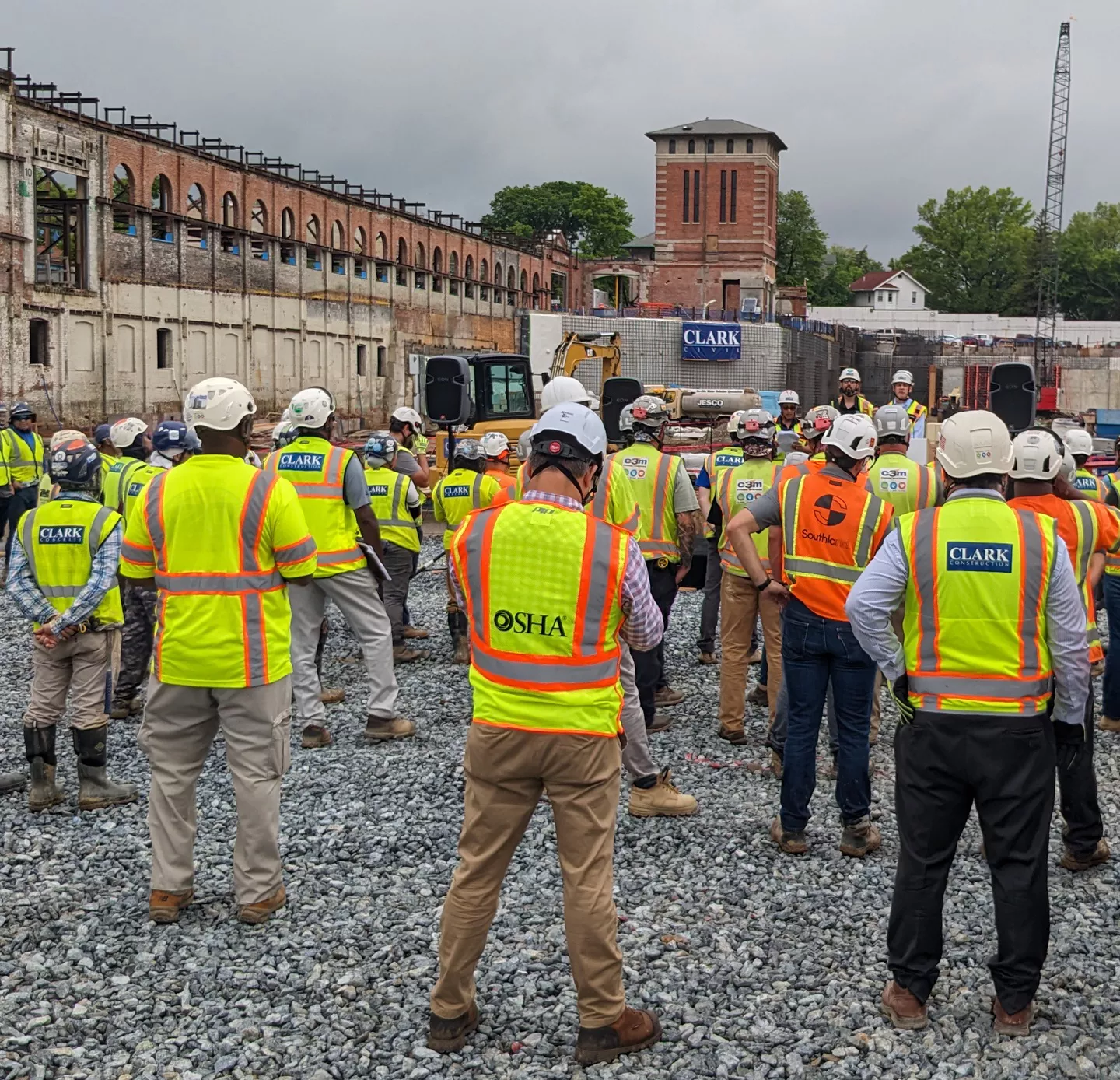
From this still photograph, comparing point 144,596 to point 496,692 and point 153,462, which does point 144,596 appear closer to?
point 153,462

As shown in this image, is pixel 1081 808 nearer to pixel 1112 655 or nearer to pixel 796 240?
pixel 1112 655

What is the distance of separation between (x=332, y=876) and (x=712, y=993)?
2.06 m

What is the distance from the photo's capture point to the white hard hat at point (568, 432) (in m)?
4.04

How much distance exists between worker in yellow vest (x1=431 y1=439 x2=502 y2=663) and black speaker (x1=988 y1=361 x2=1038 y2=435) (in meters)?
5.43

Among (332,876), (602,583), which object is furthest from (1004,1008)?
(332,876)

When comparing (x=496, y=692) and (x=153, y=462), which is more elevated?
(x=153, y=462)

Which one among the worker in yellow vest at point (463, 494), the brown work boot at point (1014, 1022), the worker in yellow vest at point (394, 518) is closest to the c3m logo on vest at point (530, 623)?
the brown work boot at point (1014, 1022)

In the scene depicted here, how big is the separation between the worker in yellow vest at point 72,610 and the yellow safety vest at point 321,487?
1414mm

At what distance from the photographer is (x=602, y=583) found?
3.94 m

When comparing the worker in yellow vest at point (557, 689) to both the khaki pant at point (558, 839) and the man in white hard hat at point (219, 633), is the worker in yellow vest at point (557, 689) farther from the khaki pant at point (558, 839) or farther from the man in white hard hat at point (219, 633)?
the man in white hard hat at point (219, 633)

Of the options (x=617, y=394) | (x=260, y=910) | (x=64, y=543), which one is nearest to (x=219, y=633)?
(x=260, y=910)

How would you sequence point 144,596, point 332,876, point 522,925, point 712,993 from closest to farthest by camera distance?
point 712,993, point 522,925, point 332,876, point 144,596

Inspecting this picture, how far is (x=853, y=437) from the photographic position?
19.5 feet

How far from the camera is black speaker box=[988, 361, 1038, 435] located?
12.5 metres
